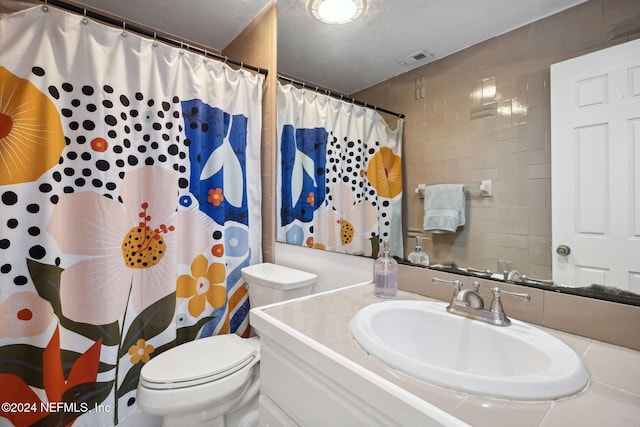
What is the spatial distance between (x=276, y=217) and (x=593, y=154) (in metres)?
1.35

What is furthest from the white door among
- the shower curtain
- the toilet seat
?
the shower curtain

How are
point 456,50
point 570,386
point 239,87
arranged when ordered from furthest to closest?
1. point 239,87
2. point 456,50
3. point 570,386

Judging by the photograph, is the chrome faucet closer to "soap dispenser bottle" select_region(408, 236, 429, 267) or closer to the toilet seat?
"soap dispenser bottle" select_region(408, 236, 429, 267)

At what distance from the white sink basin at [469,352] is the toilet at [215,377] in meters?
0.61

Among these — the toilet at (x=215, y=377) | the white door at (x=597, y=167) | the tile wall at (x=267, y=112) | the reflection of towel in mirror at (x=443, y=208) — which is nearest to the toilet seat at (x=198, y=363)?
the toilet at (x=215, y=377)

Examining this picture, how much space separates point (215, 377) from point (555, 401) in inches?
42.0

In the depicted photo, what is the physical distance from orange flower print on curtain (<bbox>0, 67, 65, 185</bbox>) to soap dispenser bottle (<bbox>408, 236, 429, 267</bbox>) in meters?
1.46

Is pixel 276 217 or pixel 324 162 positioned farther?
pixel 276 217

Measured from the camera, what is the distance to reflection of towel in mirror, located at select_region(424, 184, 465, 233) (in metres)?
0.86

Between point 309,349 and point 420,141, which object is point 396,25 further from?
point 309,349

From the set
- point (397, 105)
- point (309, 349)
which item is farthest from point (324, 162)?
point (309, 349)

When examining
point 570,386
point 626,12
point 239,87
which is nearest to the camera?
point 570,386

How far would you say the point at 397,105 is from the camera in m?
1.02

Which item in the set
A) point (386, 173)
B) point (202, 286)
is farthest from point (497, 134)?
point (202, 286)
